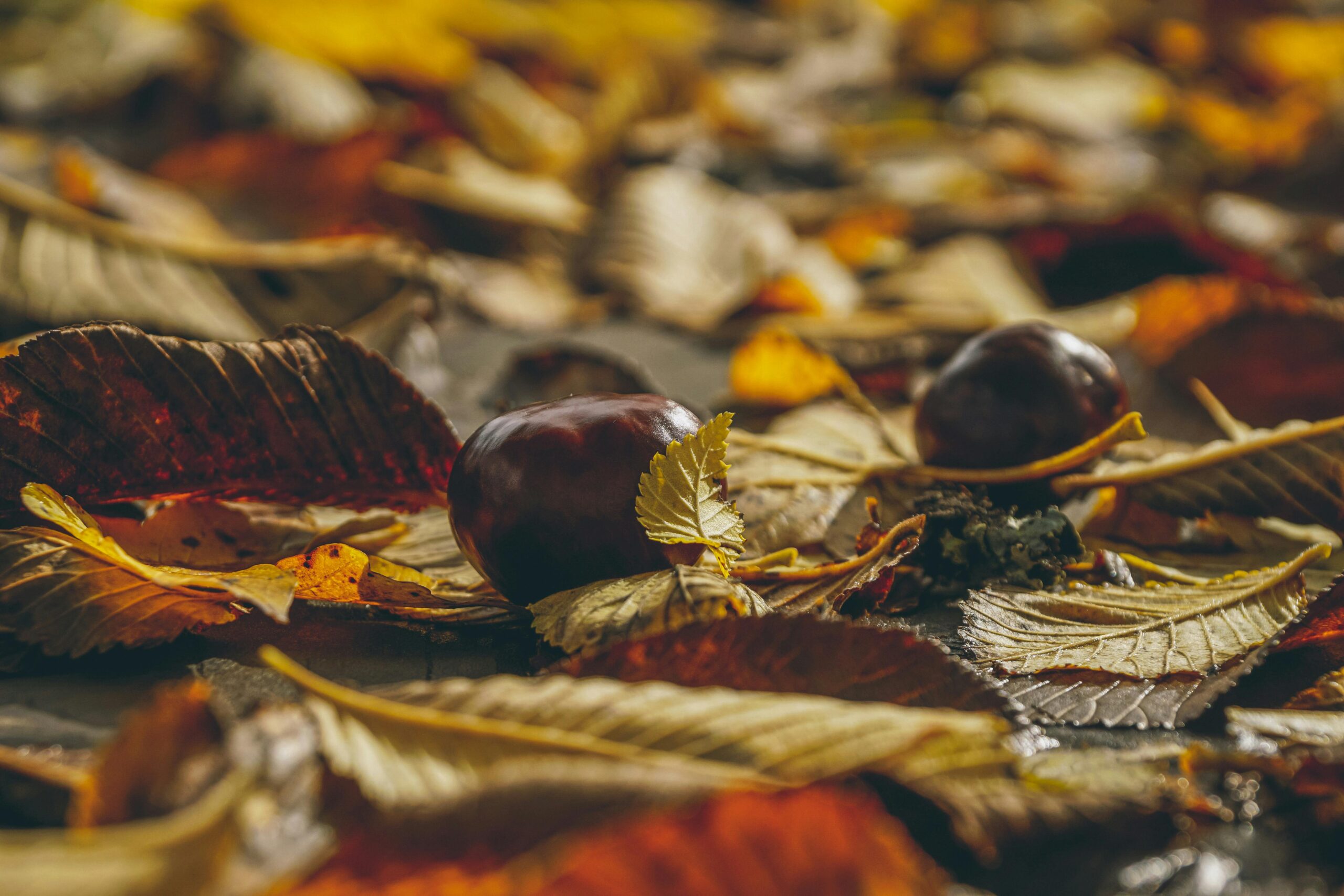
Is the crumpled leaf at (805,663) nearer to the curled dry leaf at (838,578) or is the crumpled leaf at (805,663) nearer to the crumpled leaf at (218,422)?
the curled dry leaf at (838,578)

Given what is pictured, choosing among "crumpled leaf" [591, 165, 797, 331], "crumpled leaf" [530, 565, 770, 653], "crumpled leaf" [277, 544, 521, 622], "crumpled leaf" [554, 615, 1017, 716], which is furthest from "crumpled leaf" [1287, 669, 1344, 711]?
"crumpled leaf" [591, 165, 797, 331]

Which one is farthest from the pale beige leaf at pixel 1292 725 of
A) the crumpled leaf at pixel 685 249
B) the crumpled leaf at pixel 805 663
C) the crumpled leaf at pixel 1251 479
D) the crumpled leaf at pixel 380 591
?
the crumpled leaf at pixel 685 249

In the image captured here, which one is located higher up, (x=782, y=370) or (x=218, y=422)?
(x=218, y=422)

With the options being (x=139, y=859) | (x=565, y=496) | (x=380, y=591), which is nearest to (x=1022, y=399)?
(x=565, y=496)

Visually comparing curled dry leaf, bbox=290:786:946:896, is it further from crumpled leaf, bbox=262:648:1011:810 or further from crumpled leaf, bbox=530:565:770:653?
crumpled leaf, bbox=530:565:770:653

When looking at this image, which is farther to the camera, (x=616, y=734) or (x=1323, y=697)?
(x=1323, y=697)

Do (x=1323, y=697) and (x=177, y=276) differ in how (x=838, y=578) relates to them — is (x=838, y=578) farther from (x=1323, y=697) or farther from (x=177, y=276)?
(x=177, y=276)
